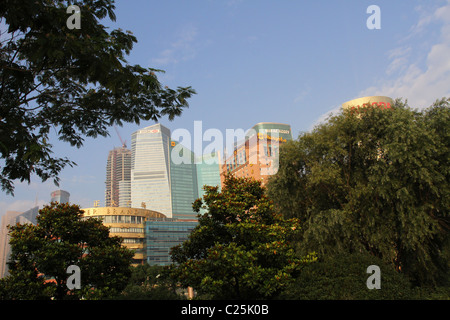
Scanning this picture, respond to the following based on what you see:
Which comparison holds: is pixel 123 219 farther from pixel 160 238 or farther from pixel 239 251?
pixel 239 251

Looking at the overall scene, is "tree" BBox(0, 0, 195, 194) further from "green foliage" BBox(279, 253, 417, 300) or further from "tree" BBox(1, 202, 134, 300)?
"green foliage" BBox(279, 253, 417, 300)

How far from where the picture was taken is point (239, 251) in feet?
42.7

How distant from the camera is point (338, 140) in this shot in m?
21.7

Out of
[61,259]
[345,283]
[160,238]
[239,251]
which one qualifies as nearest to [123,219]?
[160,238]

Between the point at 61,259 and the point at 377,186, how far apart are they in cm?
1682

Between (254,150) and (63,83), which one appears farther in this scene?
(254,150)

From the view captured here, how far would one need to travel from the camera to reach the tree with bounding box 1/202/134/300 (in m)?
13.9

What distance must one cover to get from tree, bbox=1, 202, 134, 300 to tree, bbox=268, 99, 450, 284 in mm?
11536

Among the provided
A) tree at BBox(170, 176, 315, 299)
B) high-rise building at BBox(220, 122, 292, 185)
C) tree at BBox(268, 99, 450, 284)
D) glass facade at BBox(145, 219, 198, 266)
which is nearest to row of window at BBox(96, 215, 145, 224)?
glass facade at BBox(145, 219, 198, 266)

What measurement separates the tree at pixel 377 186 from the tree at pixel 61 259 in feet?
37.8

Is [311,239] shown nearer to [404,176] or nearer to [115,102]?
[404,176]

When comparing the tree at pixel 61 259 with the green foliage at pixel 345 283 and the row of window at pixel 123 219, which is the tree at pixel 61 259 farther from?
the row of window at pixel 123 219
